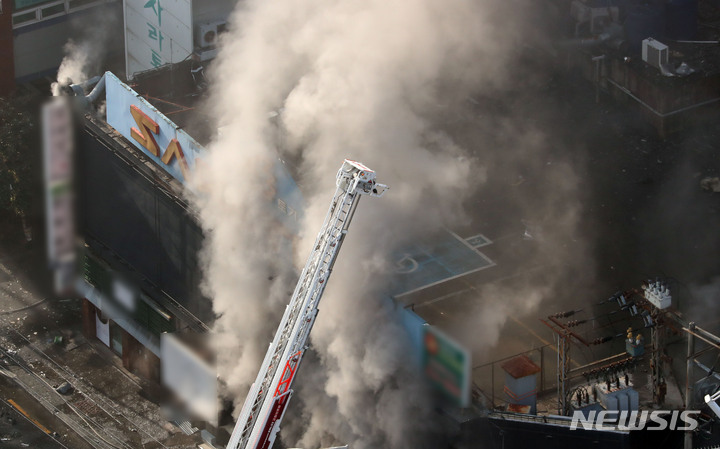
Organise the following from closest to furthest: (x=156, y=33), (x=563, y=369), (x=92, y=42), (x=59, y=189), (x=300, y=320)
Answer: (x=300, y=320)
(x=563, y=369)
(x=59, y=189)
(x=156, y=33)
(x=92, y=42)

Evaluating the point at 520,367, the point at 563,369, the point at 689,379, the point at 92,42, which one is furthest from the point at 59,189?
the point at 689,379

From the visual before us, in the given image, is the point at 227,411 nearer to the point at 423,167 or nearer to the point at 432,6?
the point at 423,167

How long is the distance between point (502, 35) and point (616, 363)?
13.1 meters

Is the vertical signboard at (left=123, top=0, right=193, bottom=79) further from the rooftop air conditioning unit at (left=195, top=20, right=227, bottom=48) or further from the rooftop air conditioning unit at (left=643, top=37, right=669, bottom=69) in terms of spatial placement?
the rooftop air conditioning unit at (left=643, top=37, right=669, bottom=69)

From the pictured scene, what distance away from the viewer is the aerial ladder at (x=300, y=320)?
90.0ft

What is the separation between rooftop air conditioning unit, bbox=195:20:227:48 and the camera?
1577 inches

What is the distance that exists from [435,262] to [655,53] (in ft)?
35.9

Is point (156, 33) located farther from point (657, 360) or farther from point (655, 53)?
point (657, 360)

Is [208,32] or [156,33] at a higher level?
[156,33]

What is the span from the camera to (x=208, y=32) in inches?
1578

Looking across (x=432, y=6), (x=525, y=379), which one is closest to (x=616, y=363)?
(x=525, y=379)

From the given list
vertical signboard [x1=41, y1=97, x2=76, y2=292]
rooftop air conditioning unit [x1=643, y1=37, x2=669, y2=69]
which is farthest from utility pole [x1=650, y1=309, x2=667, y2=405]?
vertical signboard [x1=41, y1=97, x2=76, y2=292]

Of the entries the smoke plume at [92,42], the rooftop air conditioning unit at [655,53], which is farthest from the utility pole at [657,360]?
the smoke plume at [92,42]
